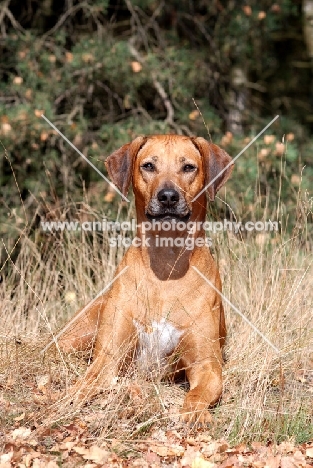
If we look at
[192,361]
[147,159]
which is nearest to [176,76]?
[147,159]

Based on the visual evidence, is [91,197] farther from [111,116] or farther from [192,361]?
[192,361]

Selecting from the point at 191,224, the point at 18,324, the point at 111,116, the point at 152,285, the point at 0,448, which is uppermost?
the point at 111,116

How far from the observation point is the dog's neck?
5129mm

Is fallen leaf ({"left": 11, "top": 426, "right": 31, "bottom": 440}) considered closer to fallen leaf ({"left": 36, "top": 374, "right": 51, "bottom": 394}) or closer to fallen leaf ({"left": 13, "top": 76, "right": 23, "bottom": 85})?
fallen leaf ({"left": 36, "top": 374, "right": 51, "bottom": 394})

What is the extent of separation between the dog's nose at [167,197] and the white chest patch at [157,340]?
2.60ft

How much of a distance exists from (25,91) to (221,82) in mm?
3099

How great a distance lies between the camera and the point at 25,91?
8891 millimetres

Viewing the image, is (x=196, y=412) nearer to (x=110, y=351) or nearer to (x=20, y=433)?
(x=110, y=351)

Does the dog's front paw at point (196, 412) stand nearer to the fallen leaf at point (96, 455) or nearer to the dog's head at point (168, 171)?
the fallen leaf at point (96, 455)

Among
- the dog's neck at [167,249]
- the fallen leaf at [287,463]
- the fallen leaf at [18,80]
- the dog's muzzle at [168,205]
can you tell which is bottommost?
the fallen leaf at [287,463]

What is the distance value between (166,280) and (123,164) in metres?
0.94

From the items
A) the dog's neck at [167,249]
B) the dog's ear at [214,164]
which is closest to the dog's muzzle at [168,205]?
the dog's neck at [167,249]

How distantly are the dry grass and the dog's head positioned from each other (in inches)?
30.7

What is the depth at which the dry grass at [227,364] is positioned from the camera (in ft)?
14.1
